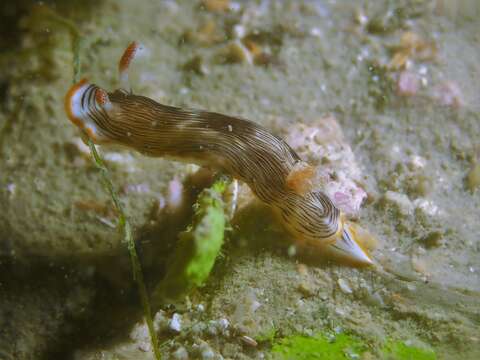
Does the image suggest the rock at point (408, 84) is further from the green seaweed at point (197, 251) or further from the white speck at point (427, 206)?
the green seaweed at point (197, 251)

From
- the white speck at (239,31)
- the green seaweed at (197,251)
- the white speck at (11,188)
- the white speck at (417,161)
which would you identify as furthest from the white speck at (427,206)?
the white speck at (11,188)

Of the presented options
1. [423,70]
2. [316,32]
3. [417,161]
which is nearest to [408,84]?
[423,70]

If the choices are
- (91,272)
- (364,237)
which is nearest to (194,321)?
(91,272)

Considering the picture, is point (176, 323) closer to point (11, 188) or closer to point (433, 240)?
point (11, 188)

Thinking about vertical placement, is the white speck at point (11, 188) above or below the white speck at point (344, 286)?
below

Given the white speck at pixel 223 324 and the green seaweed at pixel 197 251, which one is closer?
the green seaweed at pixel 197 251

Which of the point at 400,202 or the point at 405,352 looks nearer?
the point at 405,352

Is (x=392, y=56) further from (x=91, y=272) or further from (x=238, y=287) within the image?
(x=91, y=272)
